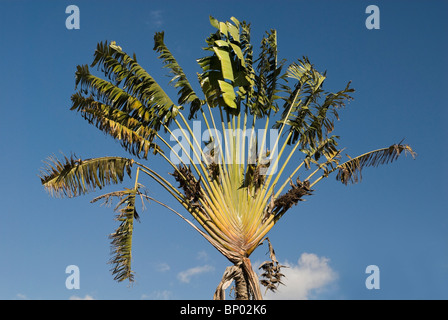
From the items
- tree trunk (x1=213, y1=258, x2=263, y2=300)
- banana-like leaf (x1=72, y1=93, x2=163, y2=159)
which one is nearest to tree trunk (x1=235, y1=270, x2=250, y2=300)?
tree trunk (x1=213, y1=258, x2=263, y2=300)

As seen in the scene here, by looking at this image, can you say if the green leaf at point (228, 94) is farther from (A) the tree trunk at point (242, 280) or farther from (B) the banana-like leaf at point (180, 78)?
(A) the tree trunk at point (242, 280)

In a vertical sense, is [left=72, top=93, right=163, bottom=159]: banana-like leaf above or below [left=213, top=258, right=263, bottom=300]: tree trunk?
above

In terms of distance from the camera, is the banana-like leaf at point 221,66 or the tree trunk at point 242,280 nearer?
the tree trunk at point 242,280

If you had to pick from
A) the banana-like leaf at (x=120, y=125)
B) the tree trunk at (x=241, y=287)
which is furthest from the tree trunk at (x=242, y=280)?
the banana-like leaf at (x=120, y=125)

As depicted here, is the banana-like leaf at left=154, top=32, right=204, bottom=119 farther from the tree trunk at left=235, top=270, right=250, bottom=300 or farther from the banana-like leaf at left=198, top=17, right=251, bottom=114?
the tree trunk at left=235, top=270, right=250, bottom=300

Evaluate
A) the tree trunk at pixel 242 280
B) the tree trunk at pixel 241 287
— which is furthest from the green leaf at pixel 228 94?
the tree trunk at pixel 241 287

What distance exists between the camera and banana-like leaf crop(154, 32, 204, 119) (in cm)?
1290

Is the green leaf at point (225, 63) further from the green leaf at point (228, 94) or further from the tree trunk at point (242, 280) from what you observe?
the tree trunk at point (242, 280)

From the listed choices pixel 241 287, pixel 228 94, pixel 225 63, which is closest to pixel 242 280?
pixel 241 287

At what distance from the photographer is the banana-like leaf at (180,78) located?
1290cm

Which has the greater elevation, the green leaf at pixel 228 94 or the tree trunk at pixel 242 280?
the green leaf at pixel 228 94
